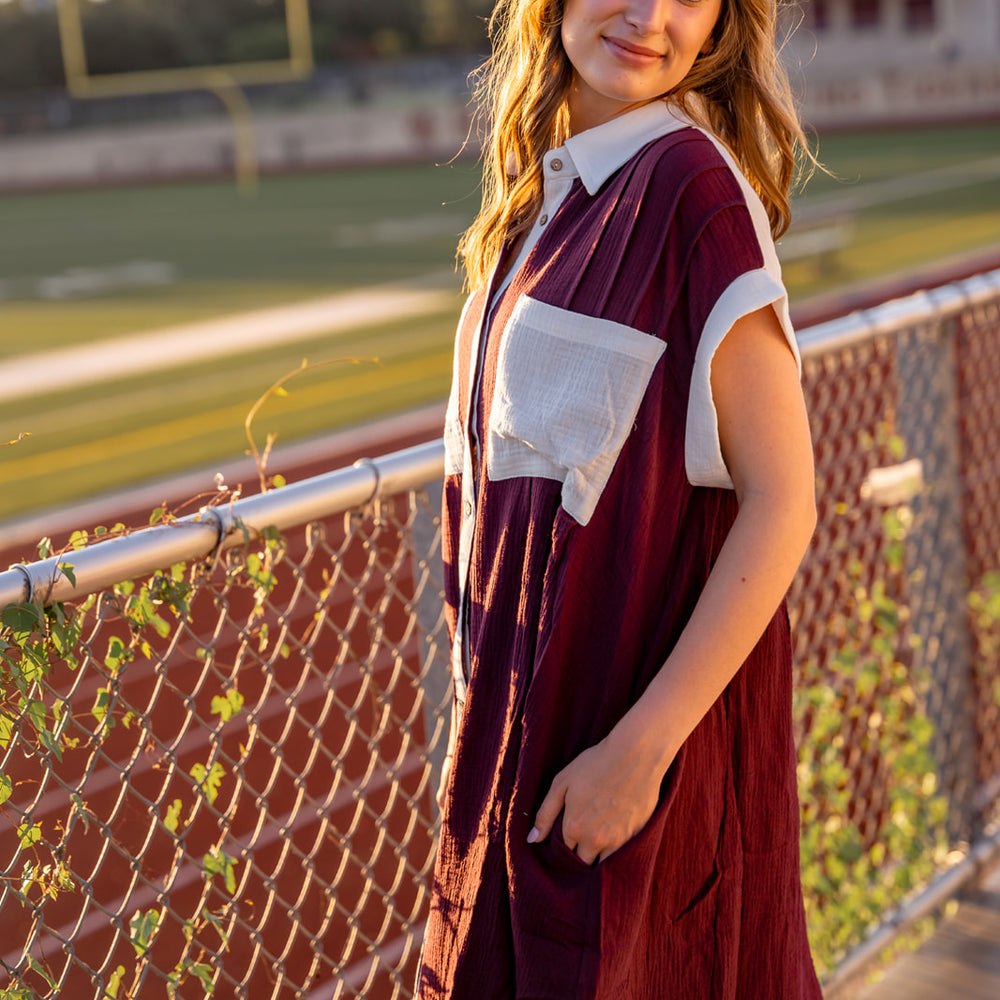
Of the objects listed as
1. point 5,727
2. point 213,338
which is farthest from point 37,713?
point 213,338

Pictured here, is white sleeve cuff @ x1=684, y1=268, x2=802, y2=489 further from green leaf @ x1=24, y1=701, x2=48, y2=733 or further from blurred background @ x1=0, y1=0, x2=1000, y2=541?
green leaf @ x1=24, y1=701, x2=48, y2=733

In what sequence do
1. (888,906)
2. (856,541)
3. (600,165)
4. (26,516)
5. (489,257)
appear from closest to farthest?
(600,165) < (489,257) < (888,906) < (856,541) < (26,516)

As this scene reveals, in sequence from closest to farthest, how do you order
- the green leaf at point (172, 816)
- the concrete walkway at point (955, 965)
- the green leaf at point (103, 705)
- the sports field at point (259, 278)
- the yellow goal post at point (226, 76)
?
the green leaf at point (103, 705) < the green leaf at point (172, 816) < the concrete walkway at point (955, 965) < the sports field at point (259, 278) < the yellow goal post at point (226, 76)

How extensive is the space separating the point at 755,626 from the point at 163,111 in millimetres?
36910

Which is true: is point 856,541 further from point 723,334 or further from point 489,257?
point 723,334

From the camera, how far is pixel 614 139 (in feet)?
4.53

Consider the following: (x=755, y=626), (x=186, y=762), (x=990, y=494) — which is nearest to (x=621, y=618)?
(x=755, y=626)

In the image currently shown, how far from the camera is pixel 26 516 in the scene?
8312 mm

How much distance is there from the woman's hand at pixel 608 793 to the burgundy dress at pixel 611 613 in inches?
0.8

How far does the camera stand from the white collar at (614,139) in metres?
1.37

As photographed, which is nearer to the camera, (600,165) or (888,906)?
(600,165)

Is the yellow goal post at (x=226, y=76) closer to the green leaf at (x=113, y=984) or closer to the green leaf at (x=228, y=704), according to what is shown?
the green leaf at (x=228, y=704)

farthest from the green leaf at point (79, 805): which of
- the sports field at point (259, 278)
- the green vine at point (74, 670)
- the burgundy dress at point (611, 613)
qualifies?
the sports field at point (259, 278)

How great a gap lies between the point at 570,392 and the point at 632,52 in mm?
357
